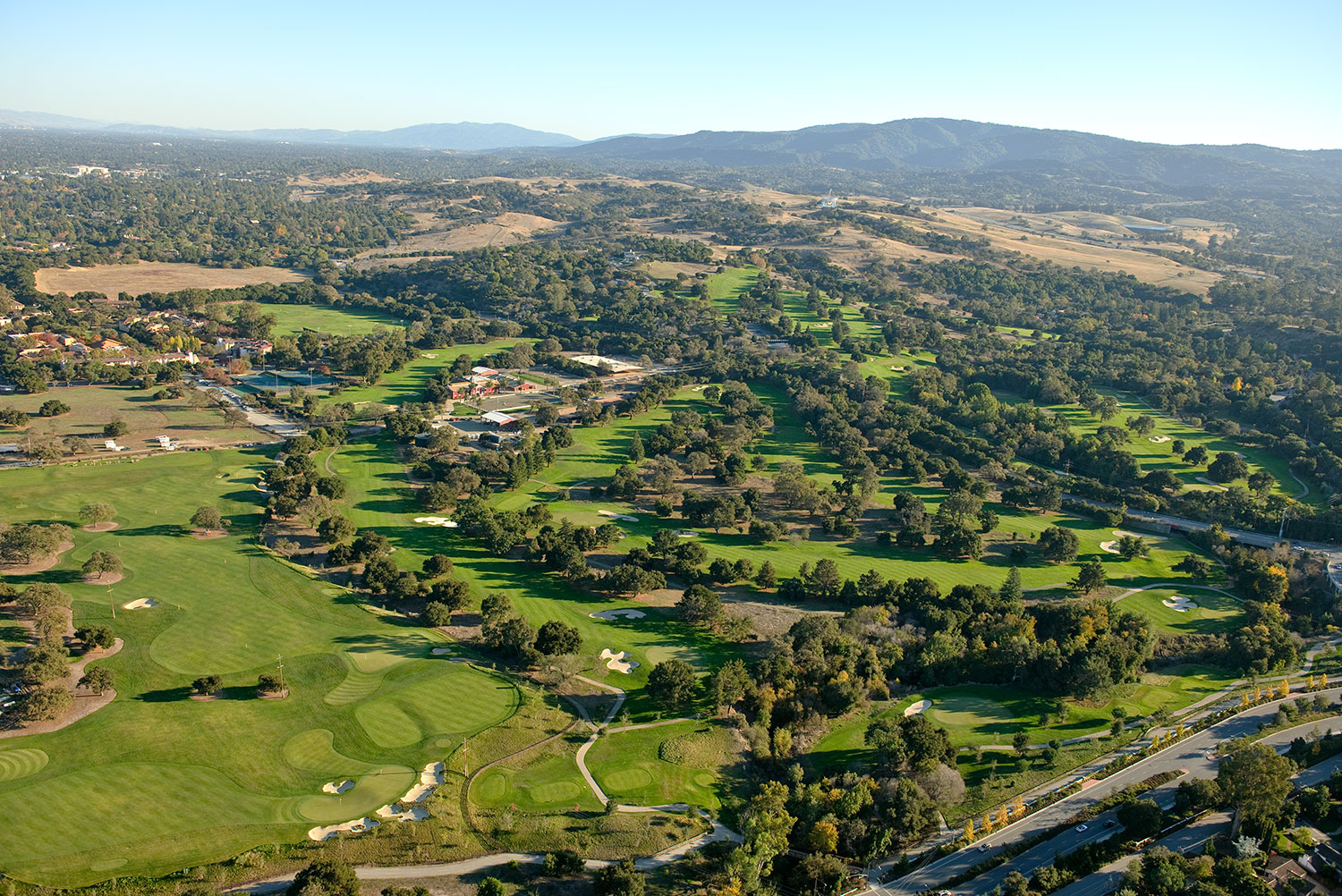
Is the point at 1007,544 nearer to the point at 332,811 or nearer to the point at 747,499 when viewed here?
the point at 747,499

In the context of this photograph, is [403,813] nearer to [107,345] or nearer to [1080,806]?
[1080,806]

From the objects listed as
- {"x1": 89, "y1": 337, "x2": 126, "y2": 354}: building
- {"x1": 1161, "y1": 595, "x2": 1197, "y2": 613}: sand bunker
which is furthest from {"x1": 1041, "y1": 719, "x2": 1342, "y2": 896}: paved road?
{"x1": 89, "y1": 337, "x2": 126, "y2": 354}: building

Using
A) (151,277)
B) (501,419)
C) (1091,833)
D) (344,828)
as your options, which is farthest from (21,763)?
(151,277)

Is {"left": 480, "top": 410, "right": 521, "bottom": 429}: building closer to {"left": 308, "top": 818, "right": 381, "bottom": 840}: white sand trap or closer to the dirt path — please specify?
the dirt path

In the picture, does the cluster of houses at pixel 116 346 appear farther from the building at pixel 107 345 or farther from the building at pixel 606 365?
the building at pixel 606 365

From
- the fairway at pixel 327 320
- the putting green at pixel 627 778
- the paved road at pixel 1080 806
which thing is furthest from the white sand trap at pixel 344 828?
the fairway at pixel 327 320

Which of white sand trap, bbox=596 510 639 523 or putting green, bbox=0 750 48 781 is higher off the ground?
white sand trap, bbox=596 510 639 523
